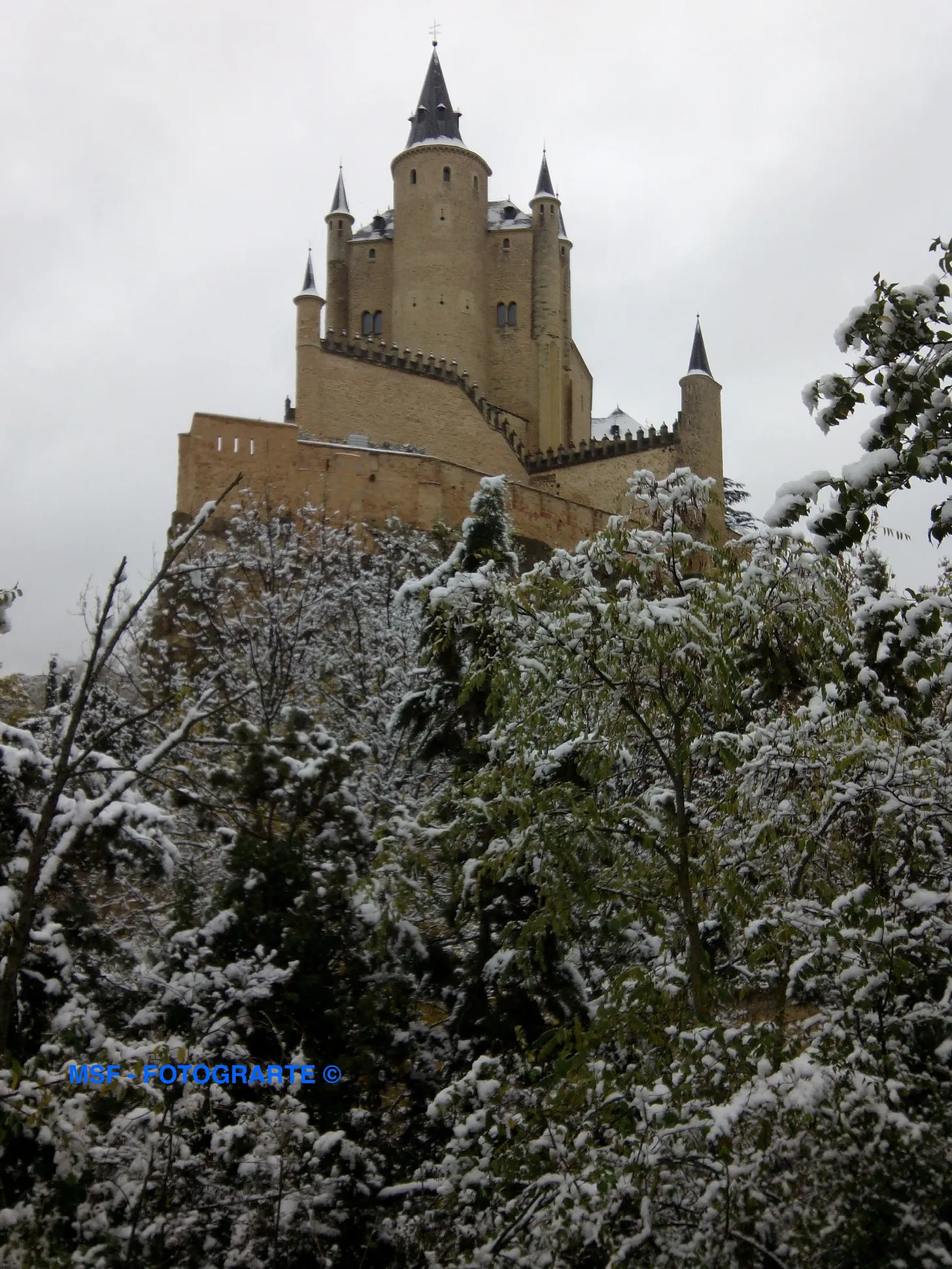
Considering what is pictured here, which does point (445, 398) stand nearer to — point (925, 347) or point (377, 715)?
point (377, 715)

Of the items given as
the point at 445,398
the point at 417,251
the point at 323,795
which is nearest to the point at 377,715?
the point at 323,795

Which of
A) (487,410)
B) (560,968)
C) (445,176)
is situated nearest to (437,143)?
(445,176)

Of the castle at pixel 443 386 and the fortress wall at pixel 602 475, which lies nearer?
the castle at pixel 443 386

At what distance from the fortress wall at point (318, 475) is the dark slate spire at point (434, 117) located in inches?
690

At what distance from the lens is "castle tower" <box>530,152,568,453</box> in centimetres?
4644

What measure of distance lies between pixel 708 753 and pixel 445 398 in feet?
111

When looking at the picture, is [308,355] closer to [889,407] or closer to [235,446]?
[235,446]

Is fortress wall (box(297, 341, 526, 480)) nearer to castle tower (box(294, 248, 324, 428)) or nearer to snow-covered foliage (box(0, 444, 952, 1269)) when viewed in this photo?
castle tower (box(294, 248, 324, 428))

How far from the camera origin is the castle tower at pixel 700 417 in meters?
42.9

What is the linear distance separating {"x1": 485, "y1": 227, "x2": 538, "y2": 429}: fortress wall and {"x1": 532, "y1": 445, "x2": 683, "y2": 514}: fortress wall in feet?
10.8

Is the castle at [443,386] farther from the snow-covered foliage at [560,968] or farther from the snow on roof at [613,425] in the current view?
the snow-covered foliage at [560,968]

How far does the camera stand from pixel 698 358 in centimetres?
4466

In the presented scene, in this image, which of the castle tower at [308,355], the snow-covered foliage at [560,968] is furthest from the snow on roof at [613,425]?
the snow-covered foliage at [560,968]

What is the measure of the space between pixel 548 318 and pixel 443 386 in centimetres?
688
